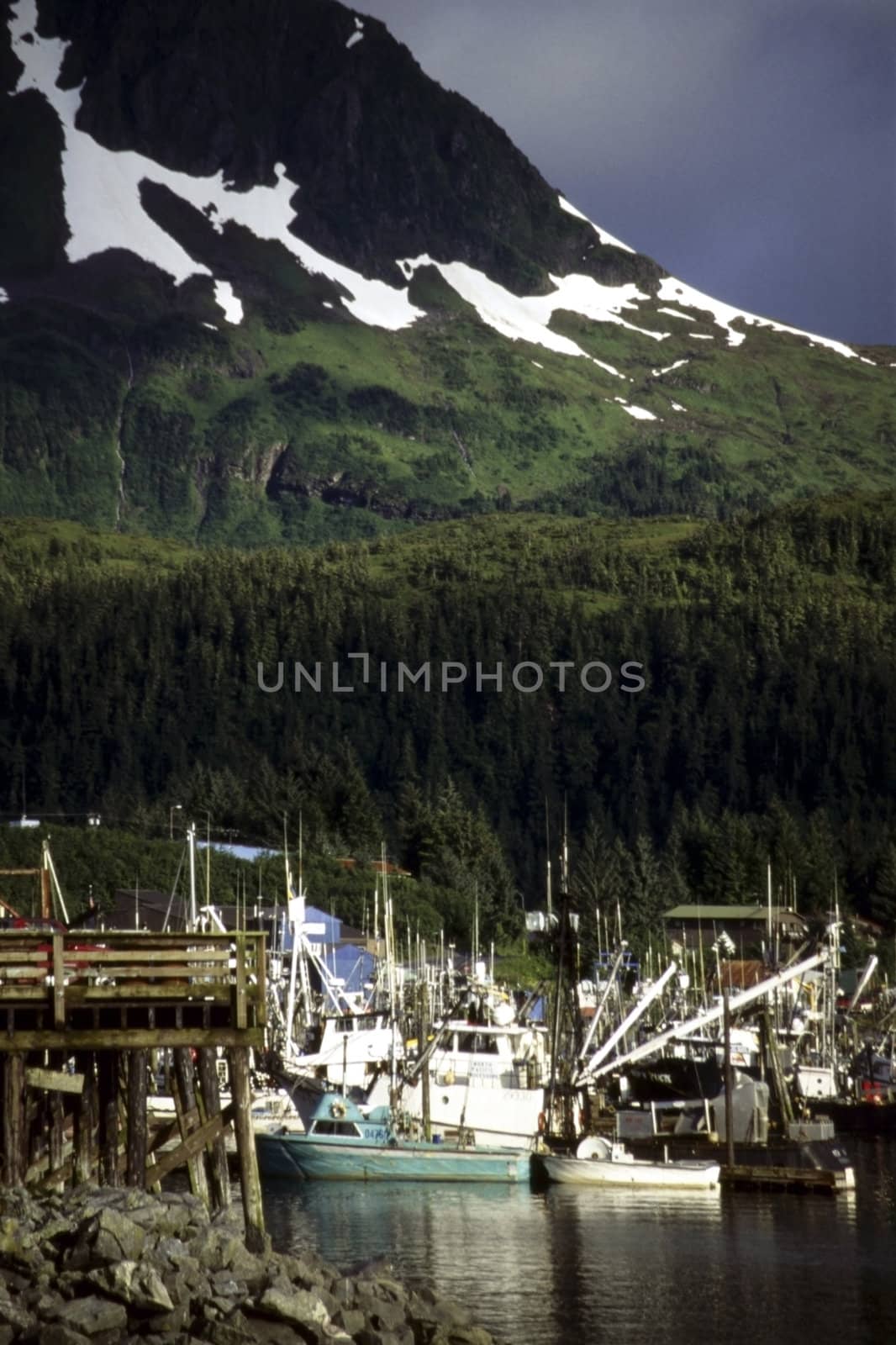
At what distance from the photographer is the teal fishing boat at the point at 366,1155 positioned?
86500mm

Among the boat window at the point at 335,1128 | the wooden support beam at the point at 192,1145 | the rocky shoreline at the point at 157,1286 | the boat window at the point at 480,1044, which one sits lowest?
the rocky shoreline at the point at 157,1286

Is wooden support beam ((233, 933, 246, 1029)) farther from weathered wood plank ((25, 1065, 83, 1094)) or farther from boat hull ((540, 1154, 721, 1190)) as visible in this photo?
boat hull ((540, 1154, 721, 1190))

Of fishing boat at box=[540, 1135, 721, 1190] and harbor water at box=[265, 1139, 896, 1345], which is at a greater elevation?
fishing boat at box=[540, 1135, 721, 1190]

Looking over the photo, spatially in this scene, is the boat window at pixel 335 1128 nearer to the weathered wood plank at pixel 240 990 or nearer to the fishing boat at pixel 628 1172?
the fishing boat at pixel 628 1172

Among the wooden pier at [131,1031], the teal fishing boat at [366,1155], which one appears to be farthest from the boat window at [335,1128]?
the wooden pier at [131,1031]

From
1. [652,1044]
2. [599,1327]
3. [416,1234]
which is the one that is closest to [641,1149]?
[652,1044]

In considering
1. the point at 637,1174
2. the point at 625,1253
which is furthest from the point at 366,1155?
the point at 625,1253

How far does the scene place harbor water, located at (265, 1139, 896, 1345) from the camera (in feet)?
197

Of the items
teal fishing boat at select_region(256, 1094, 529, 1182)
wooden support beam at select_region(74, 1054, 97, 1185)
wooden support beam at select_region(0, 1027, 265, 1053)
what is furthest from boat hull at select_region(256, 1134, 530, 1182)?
wooden support beam at select_region(0, 1027, 265, 1053)

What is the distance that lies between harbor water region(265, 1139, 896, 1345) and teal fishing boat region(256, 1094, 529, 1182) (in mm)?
580

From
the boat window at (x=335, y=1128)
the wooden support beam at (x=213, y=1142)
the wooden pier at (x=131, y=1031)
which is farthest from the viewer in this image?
the boat window at (x=335, y=1128)

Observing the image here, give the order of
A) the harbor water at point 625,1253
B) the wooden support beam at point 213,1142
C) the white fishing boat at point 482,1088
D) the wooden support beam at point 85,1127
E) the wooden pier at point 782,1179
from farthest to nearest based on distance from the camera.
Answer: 1. the white fishing boat at point 482,1088
2. the wooden pier at point 782,1179
3. the harbor water at point 625,1253
4. the wooden support beam at point 213,1142
5. the wooden support beam at point 85,1127

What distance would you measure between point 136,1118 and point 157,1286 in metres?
8.17

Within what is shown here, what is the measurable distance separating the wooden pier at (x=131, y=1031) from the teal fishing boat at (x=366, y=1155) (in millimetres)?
36502
